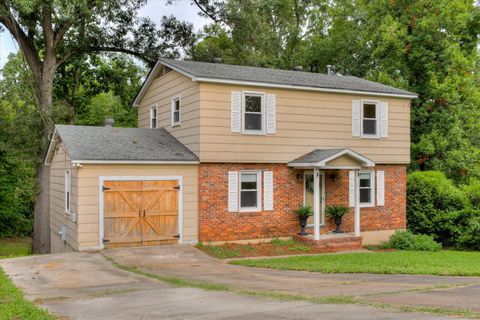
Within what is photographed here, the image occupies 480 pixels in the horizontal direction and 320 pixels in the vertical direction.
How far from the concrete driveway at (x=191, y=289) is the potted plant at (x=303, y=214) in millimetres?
4430

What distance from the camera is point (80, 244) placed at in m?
14.0

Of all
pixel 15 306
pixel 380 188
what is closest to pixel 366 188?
pixel 380 188

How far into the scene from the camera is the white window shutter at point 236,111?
15.9 m

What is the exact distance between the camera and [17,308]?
301 inches

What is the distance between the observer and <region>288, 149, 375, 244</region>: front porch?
16188mm

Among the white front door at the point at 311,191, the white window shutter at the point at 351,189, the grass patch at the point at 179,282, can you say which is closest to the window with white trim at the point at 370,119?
the white window shutter at the point at 351,189

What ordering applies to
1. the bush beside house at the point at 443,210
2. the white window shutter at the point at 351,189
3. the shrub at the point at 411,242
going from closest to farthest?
1. the shrub at the point at 411,242
2. the white window shutter at the point at 351,189
3. the bush beside house at the point at 443,210

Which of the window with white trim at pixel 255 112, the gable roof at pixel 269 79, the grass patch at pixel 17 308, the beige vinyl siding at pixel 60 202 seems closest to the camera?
the grass patch at pixel 17 308

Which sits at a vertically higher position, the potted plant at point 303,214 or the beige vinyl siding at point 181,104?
the beige vinyl siding at point 181,104

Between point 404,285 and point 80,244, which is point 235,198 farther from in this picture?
point 404,285

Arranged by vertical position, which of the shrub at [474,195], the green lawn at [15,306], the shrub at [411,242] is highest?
the shrub at [474,195]

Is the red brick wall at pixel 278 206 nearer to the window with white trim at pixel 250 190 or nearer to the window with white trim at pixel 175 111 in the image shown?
the window with white trim at pixel 250 190

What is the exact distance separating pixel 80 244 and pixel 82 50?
43.5ft

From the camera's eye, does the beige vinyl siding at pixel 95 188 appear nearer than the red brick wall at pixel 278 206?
Yes
